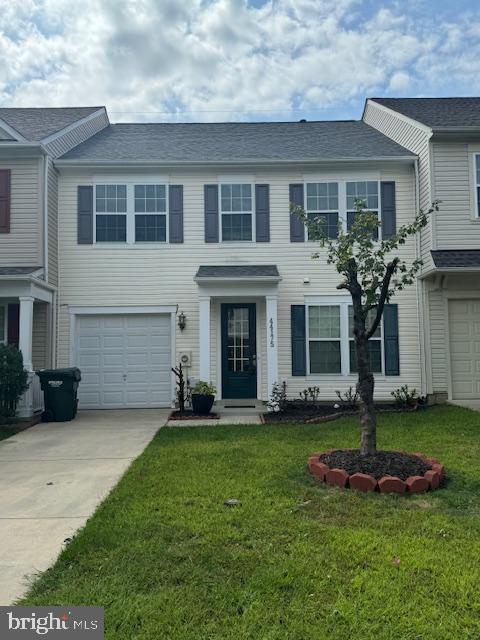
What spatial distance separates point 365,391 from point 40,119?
11675 mm

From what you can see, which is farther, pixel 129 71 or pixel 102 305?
pixel 129 71

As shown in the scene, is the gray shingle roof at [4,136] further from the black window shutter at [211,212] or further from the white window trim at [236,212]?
the white window trim at [236,212]

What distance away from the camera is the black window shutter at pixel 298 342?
10.6 meters

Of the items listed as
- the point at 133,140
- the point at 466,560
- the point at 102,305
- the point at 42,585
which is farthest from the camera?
the point at 133,140

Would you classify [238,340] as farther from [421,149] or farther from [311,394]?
[421,149]

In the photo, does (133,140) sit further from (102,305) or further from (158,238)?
(102,305)

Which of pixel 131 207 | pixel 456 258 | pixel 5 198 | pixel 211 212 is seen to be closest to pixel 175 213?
pixel 211 212

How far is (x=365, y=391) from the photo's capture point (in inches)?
205

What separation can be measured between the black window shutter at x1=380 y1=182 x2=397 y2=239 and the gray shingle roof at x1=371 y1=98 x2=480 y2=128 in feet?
5.01

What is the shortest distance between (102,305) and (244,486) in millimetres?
7156

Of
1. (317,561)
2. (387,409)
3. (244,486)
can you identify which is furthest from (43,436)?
(387,409)

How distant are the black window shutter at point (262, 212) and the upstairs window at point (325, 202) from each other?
954 mm

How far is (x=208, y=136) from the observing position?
1285 cm

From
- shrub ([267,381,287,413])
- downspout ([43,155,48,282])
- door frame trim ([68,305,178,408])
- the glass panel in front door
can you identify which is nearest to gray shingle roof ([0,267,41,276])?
downspout ([43,155,48,282])
